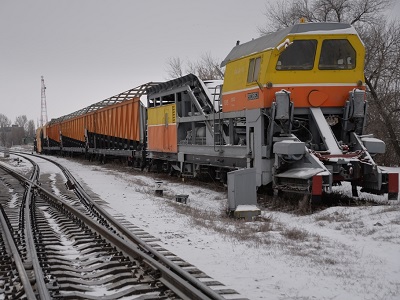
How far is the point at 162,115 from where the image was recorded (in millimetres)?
19141

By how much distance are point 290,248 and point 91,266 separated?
9.20 ft

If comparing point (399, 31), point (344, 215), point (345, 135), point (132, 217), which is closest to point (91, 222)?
point (132, 217)

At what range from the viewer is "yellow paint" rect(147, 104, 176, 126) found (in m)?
17.8

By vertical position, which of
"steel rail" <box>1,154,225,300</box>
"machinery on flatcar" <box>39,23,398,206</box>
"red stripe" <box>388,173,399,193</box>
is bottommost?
"steel rail" <box>1,154,225,300</box>

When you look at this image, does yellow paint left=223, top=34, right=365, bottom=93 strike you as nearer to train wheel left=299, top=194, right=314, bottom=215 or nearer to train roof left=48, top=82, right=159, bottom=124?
train wheel left=299, top=194, right=314, bottom=215

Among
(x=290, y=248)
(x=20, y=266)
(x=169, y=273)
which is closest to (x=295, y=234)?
(x=290, y=248)

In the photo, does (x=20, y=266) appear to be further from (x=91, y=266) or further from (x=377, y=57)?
(x=377, y=57)

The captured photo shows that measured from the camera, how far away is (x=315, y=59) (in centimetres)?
1171

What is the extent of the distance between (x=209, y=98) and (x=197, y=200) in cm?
355

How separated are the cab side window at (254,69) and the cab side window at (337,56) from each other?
56.9 inches

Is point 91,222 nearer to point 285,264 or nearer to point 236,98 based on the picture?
point 285,264

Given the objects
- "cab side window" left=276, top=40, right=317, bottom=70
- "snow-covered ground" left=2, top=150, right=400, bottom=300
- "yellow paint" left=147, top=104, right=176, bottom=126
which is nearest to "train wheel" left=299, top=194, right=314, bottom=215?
"snow-covered ground" left=2, top=150, right=400, bottom=300

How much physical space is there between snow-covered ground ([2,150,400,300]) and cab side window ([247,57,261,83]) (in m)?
3.28

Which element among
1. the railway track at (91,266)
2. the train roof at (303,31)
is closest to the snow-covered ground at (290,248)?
the railway track at (91,266)
